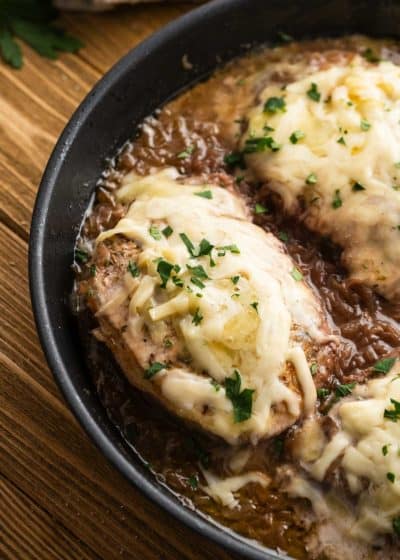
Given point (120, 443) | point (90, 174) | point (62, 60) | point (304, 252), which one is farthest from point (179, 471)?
point (62, 60)

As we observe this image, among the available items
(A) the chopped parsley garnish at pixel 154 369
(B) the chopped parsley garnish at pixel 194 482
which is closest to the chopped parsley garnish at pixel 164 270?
(A) the chopped parsley garnish at pixel 154 369

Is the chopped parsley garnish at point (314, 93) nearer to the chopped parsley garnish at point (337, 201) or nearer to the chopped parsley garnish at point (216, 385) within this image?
the chopped parsley garnish at point (337, 201)

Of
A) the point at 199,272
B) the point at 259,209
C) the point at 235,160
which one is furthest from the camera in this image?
the point at 235,160

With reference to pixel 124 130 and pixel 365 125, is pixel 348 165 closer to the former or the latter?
pixel 365 125

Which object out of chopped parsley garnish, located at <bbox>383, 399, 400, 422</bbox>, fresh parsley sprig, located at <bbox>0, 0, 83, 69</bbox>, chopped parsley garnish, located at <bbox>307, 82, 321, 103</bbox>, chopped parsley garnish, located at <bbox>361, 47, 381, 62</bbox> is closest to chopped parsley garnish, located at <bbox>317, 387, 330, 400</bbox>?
chopped parsley garnish, located at <bbox>383, 399, 400, 422</bbox>

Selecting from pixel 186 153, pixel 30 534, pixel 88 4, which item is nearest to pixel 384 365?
pixel 186 153

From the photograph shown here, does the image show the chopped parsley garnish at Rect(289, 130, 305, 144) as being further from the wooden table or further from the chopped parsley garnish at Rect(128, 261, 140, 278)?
the wooden table
